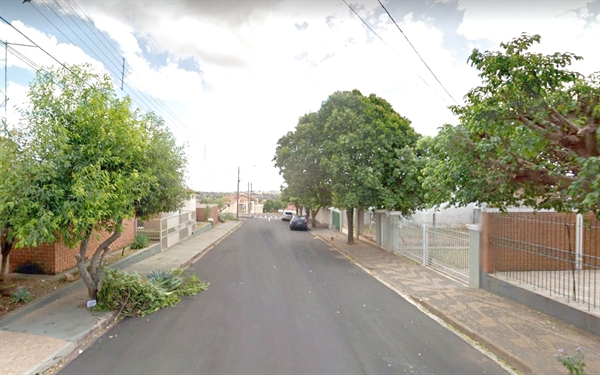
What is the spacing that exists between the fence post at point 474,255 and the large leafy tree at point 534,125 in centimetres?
310

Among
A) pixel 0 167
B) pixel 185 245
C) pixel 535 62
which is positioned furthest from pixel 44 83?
pixel 185 245

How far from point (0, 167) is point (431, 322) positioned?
26.6 ft

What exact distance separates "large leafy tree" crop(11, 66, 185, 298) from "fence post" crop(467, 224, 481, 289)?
8.10m

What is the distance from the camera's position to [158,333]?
604 centimetres

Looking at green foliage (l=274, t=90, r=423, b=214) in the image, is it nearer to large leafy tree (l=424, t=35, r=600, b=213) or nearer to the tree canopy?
the tree canopy

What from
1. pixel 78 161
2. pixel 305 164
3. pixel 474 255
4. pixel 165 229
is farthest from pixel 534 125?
pixel 165 229

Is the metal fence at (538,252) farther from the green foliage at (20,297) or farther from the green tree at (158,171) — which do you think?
the green foliage at (20,297)

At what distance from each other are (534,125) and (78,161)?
7.40 m

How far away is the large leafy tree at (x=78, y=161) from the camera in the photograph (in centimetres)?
570

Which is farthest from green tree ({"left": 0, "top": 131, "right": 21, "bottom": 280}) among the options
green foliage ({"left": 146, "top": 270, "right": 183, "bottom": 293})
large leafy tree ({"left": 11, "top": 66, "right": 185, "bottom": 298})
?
green foliage ({"left": 146, "top": 270, "right": 183, "bottom": 293})

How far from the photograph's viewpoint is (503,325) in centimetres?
635

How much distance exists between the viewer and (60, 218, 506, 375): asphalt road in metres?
4.82

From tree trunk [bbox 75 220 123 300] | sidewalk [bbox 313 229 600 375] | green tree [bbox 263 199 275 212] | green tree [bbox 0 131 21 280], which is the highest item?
green tree [bbox 0 131 21 280]

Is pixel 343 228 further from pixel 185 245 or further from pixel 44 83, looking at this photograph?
pixel 44 83
